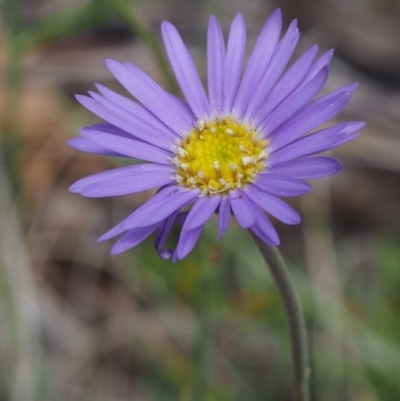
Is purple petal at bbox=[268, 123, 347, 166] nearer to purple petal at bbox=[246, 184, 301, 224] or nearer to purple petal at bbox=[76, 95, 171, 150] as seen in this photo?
purple petal at bbox=[246, 184, 301, 224]

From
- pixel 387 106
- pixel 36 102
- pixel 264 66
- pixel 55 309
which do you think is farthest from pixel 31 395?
pixel 387 106

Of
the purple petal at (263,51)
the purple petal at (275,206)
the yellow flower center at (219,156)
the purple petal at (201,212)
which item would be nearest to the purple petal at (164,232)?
the purple petal at (201,212)

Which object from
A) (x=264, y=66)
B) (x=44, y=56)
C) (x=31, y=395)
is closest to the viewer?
(x=264, y=66)

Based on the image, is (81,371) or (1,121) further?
(1,121)

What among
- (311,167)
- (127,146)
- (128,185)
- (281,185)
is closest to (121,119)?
(127,146)

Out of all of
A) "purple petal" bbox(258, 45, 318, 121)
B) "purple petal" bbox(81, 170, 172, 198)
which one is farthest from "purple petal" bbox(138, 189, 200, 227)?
"purple petal" bbox(258, 45, 318, 121)

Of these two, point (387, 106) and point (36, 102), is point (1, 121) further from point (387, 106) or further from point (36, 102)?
point (387, 106)
